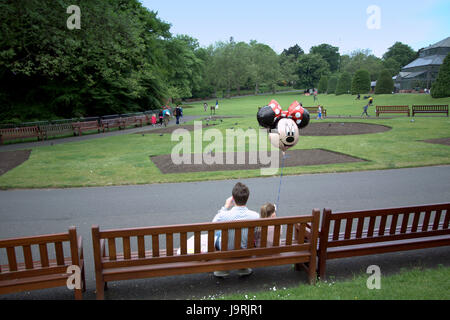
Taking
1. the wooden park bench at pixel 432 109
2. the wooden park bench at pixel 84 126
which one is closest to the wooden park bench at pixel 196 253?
the wooden park bench at pixel 84 126

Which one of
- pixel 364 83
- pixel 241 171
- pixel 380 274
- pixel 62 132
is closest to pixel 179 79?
pixel 364 83

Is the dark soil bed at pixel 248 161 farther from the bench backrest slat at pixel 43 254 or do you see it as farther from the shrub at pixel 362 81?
the shrub at pixel 362 81

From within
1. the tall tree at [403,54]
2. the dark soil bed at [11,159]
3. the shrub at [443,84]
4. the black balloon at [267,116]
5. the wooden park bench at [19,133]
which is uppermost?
the tall tree at [403,54]

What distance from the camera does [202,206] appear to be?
785 cm

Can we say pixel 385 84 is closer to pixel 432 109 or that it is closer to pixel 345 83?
pixel 345 83

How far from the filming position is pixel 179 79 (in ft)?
204

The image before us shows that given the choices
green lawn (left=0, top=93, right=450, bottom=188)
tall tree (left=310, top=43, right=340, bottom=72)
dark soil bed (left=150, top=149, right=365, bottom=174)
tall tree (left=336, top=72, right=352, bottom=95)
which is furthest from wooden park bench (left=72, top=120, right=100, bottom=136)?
tall tree (left=310, top=43, right=340, bottom=72)

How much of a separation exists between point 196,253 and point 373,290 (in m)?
2.28

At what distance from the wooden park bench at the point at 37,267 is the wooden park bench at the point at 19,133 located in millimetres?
19338

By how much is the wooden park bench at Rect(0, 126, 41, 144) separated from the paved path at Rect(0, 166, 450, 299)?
12.8 meters

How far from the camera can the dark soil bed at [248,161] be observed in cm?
1192

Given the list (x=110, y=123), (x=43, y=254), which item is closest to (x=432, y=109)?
(x=110, y=123)

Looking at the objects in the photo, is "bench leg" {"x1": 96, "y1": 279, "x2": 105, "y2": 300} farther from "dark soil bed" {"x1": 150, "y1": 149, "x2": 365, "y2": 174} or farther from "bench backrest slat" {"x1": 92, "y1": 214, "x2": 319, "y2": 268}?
"dark soil bed" {"x1": 150, "y1": 149, "x2": 365, "y2": 174}
